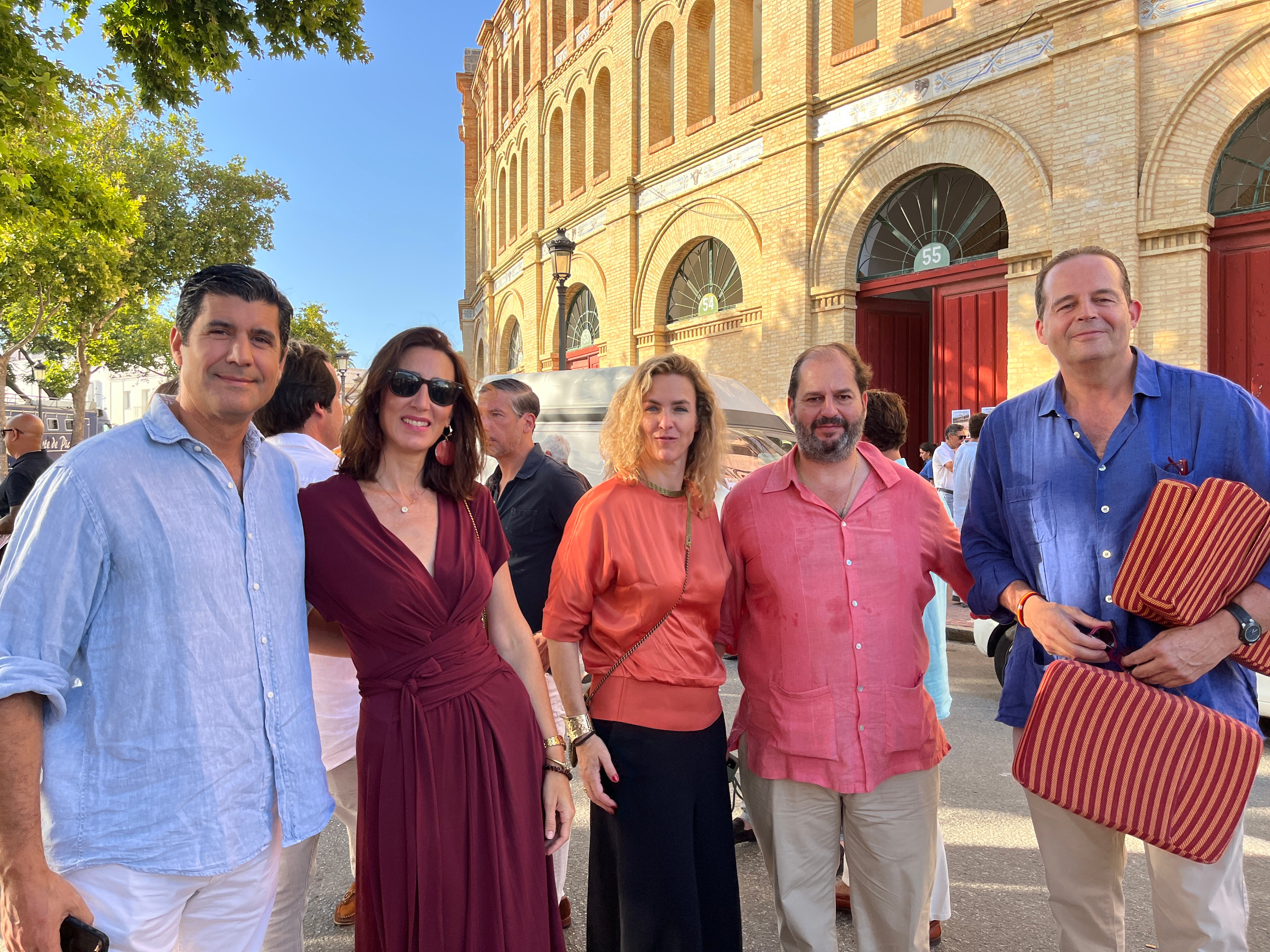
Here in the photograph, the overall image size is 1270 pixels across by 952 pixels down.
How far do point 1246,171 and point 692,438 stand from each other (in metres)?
9.98

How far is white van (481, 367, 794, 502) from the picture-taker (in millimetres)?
9516

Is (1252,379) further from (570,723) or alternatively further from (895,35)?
(570,723)

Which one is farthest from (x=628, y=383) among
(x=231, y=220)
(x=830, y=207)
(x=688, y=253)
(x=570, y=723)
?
(x=231, y=220)

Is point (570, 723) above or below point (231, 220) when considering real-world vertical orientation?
below

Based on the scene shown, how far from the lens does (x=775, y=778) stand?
7.84 feet

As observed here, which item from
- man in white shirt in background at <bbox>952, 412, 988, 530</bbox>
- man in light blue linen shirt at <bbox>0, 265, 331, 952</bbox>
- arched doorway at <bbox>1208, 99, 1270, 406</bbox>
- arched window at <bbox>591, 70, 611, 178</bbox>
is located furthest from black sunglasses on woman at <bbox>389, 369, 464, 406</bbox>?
arched window at <bbox>591, 70, 611, 178</bbox>

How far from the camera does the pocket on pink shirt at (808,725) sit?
7.61 feet

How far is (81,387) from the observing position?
22.5 m

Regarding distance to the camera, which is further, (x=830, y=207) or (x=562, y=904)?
(x=830, y=207)

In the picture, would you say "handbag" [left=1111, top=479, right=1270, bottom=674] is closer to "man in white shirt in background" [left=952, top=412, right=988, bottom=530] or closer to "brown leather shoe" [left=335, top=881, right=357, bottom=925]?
"brown leather shoe" [left=335, top=881, right=357, bottom=925]

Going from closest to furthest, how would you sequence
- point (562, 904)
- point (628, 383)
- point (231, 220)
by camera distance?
point (628, 383) < point (562, 904) < point (231, 220)

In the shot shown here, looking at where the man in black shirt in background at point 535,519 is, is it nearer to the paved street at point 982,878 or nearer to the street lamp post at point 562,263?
the paved street at point 982,878

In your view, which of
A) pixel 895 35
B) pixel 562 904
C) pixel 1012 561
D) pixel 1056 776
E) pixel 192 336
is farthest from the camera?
pixel 895 35

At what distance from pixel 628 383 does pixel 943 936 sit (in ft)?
8.00
